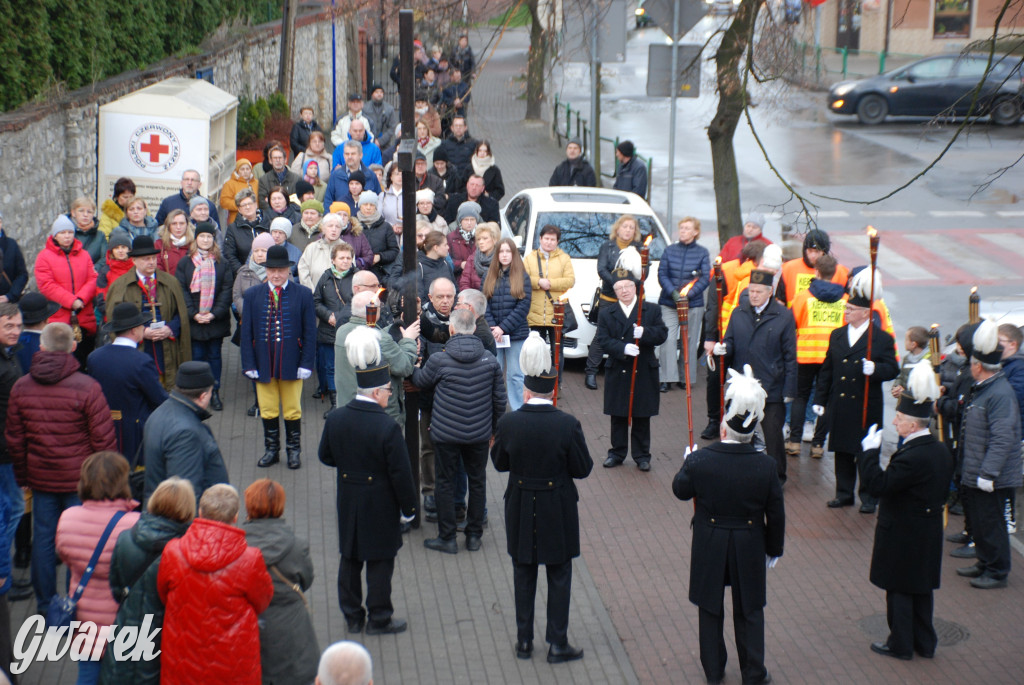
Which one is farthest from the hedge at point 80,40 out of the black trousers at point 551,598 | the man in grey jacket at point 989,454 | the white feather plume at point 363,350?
the man in grey jacket at point 989,454

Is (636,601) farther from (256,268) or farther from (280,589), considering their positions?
(256,268)

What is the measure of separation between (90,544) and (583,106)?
30.0 metres

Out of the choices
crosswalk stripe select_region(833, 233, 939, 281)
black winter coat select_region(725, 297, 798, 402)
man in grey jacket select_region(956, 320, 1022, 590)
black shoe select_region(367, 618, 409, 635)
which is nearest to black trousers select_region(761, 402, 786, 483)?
black winter coat select_region(725, 297, 798, 402)

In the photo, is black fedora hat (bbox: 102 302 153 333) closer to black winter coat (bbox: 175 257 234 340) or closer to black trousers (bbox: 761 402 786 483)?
black winter coat (bbox: 175 257 234 340)

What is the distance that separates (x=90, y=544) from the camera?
5645mm

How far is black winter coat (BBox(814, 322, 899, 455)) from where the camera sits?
9148mm

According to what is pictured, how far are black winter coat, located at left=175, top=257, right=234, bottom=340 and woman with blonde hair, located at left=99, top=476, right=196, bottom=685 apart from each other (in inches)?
206

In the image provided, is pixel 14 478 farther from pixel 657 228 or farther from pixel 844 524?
pixel 657 228

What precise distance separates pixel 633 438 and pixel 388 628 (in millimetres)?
3725

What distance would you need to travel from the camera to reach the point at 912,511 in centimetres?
673

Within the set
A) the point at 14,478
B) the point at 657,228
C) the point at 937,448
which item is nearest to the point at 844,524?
the point at 937,448

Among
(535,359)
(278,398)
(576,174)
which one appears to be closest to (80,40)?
(576,174)

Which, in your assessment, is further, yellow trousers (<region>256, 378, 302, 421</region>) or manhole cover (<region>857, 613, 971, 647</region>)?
yellow trousers (<region>256, 378, 302, 421</region>)

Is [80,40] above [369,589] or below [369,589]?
above
